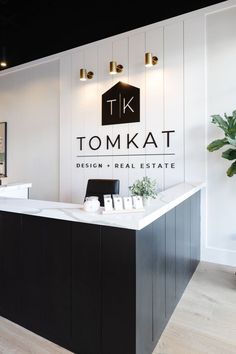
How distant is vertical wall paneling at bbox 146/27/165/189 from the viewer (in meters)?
3.46

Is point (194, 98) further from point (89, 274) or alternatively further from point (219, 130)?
point (89, 274)

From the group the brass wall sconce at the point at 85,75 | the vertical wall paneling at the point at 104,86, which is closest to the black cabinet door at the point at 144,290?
the vertical wall paneling at the point at 104,86

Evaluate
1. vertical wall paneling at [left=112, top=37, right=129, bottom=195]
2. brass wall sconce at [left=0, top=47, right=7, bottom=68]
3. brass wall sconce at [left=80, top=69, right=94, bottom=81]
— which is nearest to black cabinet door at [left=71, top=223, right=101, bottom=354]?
vertical wall paneling at [left=112, top=37, right=129, bottom=195]

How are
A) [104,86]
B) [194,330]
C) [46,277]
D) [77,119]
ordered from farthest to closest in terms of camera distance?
[77,119] → [104,86] → [194,330] → [46,277]

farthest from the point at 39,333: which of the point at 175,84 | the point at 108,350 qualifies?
the point at 175,84

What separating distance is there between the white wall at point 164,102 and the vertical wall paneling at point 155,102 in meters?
0.01

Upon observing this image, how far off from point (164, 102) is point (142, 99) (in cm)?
34

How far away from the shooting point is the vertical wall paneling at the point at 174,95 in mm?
3334

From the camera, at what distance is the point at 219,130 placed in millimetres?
3117

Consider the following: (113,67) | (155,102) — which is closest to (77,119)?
(113,67)

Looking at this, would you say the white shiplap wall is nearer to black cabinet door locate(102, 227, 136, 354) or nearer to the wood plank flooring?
the wood plank flooring

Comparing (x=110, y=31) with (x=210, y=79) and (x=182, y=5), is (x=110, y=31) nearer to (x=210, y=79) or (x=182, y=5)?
(x=182, y=5)

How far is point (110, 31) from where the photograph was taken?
11.8 feet

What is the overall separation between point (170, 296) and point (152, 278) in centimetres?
55
